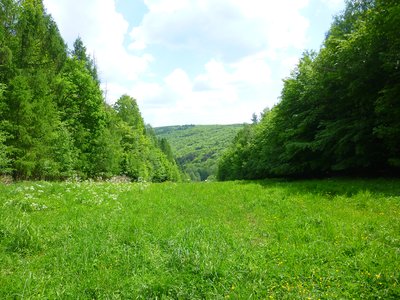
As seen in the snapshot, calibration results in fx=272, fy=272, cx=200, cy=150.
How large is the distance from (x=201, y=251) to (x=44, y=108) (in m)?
20.7

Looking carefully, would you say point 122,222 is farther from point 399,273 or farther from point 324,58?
point 324,58

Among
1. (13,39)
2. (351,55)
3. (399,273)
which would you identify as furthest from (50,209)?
(13,39)

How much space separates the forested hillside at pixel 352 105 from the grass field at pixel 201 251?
530 centimetres

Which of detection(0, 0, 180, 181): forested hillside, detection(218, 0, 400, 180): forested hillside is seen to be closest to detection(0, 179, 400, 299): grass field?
detection(218, 0, 400, 180): forested hillside

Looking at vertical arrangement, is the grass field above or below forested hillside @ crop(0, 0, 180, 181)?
below

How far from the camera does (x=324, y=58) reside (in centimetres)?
1925

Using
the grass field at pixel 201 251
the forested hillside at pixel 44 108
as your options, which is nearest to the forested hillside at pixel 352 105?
the grass field at pixel 201 251

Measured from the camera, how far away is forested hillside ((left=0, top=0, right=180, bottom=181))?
19125 millimetres

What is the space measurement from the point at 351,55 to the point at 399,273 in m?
14.2

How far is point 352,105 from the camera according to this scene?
55.3 ft

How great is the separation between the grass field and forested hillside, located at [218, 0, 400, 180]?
5303mm

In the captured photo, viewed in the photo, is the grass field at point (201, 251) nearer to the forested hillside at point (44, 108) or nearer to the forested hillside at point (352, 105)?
the forested hillside at point (352, 105)

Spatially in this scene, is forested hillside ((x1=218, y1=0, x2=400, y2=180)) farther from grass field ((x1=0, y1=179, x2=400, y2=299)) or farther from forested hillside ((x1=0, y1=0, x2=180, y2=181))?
forested hillside ((x1=0, y1=0, x2=180, y2=181))

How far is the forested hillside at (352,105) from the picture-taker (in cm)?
1330
